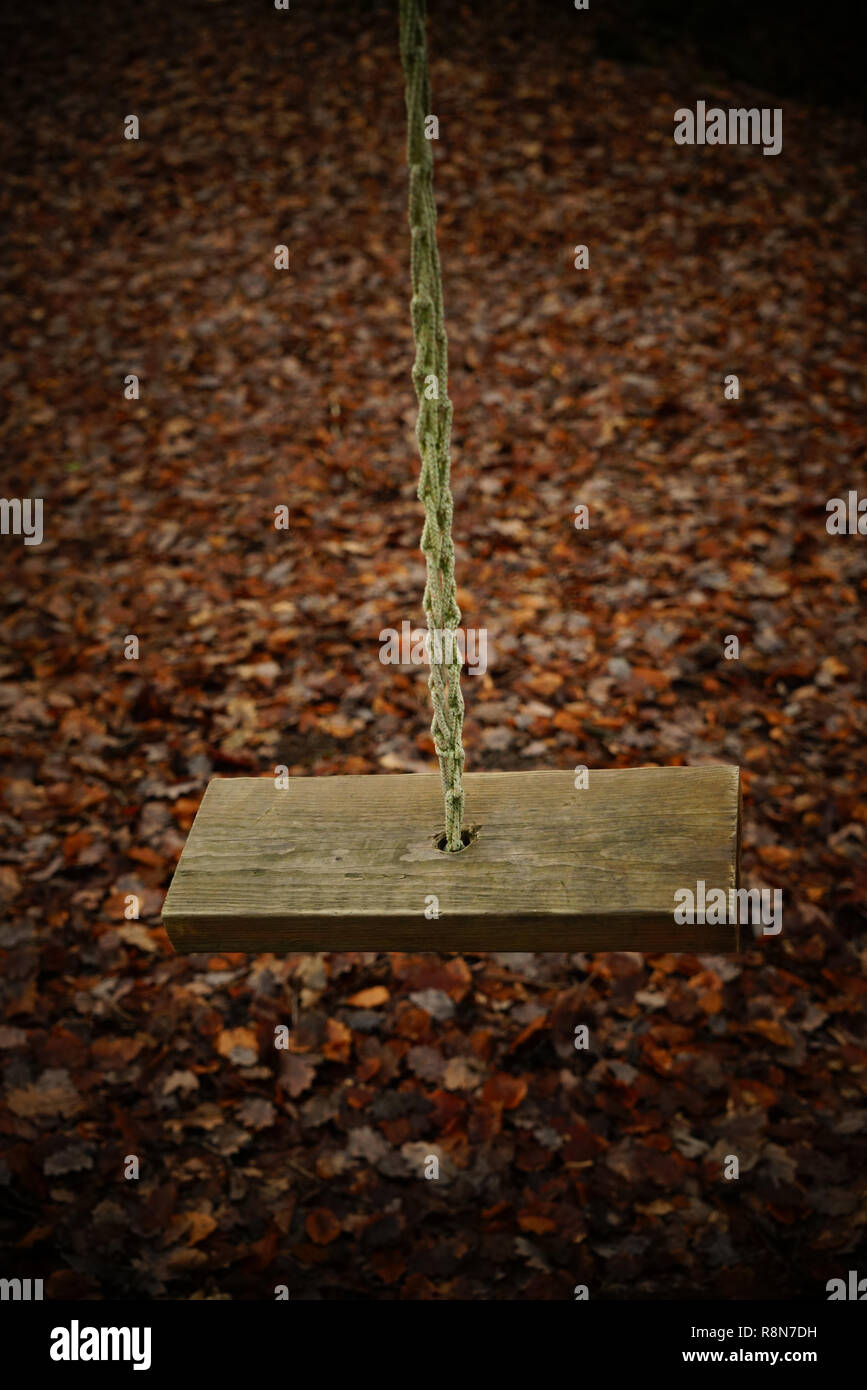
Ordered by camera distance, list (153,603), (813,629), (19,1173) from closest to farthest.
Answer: (19,1173), (813,629), (153,603)

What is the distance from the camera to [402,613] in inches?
176

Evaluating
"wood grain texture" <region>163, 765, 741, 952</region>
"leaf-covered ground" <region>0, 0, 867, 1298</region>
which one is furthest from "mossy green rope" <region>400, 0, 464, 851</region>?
"leaf-covered ground" <region>0, 0, 867, 1298</region>

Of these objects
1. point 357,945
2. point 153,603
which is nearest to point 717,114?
point 153,603

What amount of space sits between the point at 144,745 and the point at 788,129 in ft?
23.4

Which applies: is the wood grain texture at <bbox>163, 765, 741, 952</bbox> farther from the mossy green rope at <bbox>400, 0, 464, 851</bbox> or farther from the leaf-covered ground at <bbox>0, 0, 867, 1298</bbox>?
the leaf-covered ground at <bbox>0, 0, 867, 1298</bbox>

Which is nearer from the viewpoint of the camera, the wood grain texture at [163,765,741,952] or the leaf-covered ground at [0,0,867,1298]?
the wood grain texture at [163,765,741,952]

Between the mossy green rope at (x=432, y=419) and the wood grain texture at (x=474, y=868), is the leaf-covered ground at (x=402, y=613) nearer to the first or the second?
the wood grain texture at (x=474, y=868)

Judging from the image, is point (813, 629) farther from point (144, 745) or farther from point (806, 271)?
point (806, 271)

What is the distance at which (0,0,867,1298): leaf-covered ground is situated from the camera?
2.69m

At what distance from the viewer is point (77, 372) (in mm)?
6059

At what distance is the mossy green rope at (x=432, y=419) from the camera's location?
1.36 m

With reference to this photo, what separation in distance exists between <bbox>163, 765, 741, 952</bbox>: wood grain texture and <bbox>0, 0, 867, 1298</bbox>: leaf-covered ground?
4.73 ft

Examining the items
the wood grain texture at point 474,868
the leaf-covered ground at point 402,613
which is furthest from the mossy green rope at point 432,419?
the leaf-covered ground at point 402,613
